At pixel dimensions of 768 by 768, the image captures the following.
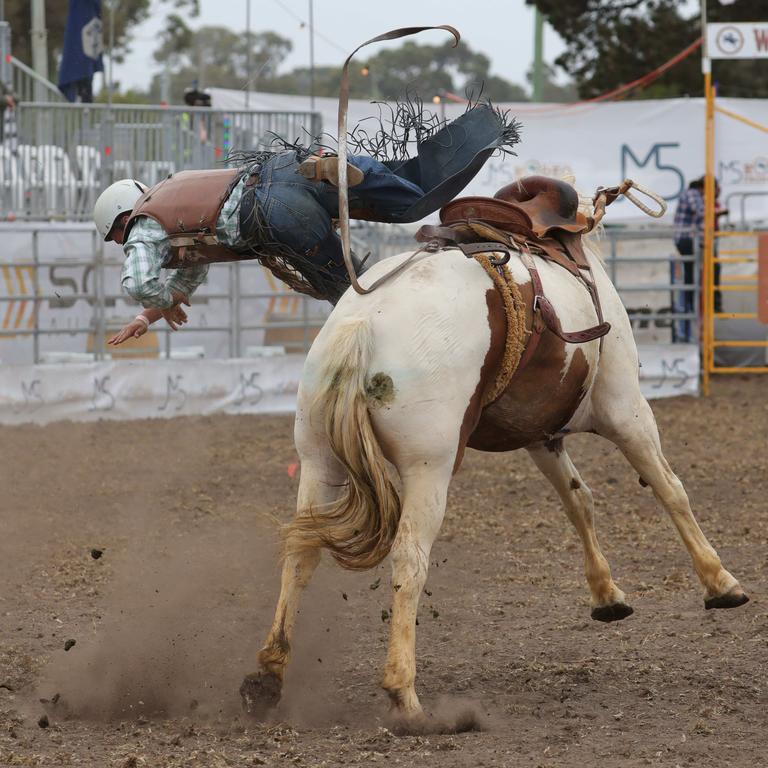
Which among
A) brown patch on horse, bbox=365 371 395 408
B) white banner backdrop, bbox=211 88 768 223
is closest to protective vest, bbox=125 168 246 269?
brown patch on horse, bbox=365 371 395 408


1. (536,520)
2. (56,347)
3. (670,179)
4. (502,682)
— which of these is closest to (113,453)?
(56,347)

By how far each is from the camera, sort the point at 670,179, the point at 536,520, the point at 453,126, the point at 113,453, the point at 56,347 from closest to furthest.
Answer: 1. the point at 453,126
2. the point at 536,520
3. the point at 113,453
4. the point at 56,347
5. the point at 670,179

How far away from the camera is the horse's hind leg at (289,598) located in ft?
12.9

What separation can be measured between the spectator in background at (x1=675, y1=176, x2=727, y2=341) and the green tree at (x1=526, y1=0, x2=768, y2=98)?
10.2 meters

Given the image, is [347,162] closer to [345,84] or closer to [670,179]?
[345,84]

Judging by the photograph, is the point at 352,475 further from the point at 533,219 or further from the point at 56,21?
the point at 56,21

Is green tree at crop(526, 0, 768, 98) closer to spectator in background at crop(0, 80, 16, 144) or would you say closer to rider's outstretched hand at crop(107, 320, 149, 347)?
spectator in background at crop(0, 80, 16, 144)

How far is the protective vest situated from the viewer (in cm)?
419

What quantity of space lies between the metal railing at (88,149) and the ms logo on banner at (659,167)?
→ 12.1 ft

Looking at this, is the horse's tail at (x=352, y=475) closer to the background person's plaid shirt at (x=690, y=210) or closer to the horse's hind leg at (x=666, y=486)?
the horse's hind leg at (x=666, y=486)

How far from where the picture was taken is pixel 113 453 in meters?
9.58

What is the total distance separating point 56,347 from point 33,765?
9118 mm

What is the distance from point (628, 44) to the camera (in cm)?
2378

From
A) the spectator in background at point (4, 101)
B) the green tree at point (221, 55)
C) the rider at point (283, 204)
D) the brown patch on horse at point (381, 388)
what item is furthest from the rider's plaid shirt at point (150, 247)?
the green tree at point (221, 55)
